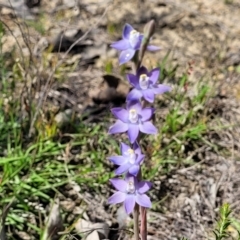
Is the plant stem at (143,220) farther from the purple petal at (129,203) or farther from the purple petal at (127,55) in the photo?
the purple petal at (127,55)

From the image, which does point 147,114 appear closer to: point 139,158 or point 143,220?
point 139,158

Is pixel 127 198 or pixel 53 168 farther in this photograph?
pixel 53 168

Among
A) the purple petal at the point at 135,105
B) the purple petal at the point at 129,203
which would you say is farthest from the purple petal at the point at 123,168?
the purple petal at the point at 135,105

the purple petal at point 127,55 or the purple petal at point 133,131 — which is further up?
the purple petal at point 127,55

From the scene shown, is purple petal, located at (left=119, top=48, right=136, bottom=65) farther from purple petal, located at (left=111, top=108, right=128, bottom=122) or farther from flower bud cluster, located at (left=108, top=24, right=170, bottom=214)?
purple petal, located at (left=111, top=108, right=128, bottom=122)

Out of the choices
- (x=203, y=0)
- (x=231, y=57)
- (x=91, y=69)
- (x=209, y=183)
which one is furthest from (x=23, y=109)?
(x=203, y=0)

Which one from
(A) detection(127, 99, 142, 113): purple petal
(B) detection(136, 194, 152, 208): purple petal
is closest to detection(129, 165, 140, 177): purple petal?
(B) detection(136, 194, 152, 208): purple petal

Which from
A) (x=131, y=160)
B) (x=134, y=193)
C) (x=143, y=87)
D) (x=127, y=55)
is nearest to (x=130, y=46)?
(x=127, y=55)

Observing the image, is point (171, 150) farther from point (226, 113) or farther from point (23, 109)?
point (23, 109)
